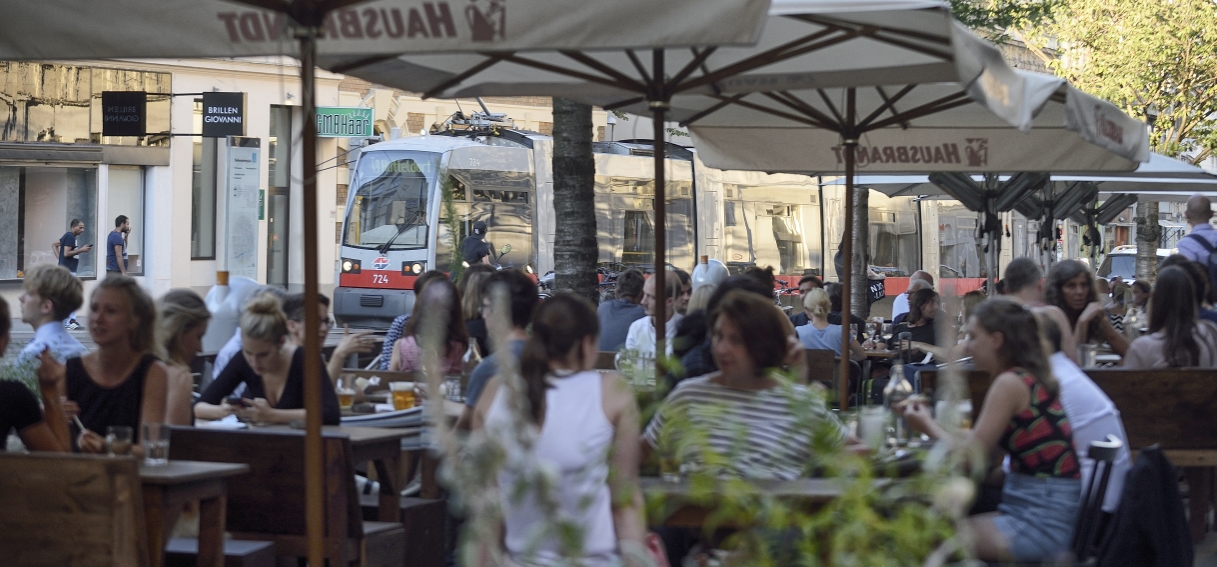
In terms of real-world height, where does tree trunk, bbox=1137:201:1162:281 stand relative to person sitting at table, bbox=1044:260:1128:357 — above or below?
above

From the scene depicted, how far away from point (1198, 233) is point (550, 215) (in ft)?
48.2

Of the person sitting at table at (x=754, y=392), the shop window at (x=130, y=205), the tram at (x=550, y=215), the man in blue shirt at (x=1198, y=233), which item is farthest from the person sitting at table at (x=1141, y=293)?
the shop window at (x=130, y=205)

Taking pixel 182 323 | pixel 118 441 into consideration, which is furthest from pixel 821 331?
pixel 118 441

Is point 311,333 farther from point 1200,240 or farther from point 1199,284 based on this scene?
point 1200,240

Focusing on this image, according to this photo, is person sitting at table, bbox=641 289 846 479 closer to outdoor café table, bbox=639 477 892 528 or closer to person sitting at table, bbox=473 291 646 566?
outdoor café table, bbox=639 477 892 528

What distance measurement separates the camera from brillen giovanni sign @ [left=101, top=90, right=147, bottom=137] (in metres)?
24.0

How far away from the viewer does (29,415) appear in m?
4.41

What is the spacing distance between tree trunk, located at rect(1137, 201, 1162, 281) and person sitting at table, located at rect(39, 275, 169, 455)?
24.9 m

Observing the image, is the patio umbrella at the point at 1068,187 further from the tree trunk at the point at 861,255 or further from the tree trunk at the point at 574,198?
the tree trunk at the point at 574,198

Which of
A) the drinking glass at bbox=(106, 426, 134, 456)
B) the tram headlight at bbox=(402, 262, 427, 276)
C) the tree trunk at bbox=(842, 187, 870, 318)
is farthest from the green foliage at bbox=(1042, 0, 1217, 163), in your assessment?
the drinking glass at bbox=(106, 426, 134, 456)

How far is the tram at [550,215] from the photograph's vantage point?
76.4 feet

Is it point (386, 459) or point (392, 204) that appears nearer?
point (386, 459)

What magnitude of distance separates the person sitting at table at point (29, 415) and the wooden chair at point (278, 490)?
0.60 m

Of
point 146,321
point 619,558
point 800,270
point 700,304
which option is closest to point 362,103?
point 800,270
